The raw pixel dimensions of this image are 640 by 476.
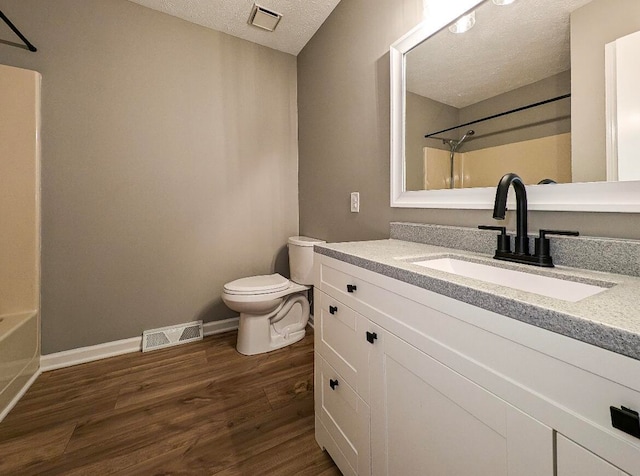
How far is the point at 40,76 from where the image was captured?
1.67 meters

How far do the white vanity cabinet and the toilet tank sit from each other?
99 cm

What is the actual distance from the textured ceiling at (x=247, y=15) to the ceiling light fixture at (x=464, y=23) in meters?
1.05

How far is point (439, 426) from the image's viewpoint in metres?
0.63

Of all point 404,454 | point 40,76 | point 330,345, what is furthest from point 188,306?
point 404,454

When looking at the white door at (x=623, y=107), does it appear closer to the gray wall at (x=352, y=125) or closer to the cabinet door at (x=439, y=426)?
the gray wall at (x=352, y=125)

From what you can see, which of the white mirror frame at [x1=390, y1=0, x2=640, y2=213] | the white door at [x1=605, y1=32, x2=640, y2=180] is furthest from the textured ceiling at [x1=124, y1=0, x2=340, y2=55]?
the white door at [x1=605, y1=32, x2=640, y2=180]

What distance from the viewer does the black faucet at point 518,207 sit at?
0.84m

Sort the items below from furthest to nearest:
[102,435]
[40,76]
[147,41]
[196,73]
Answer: [196,73] < [147,41] < [40,76] < [102,435]

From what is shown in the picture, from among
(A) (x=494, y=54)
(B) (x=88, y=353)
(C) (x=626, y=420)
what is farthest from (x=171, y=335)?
(A) (x=494, y=54)

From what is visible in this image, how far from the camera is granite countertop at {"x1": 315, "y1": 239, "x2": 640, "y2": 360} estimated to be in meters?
0.38

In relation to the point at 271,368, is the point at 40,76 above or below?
above

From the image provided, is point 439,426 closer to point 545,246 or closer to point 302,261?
point 545,246

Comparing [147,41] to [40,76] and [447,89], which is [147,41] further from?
[447,89]

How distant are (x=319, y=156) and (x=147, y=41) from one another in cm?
141
